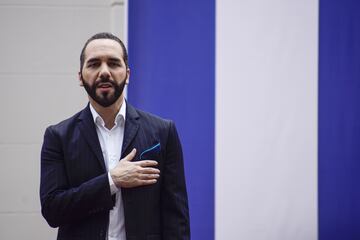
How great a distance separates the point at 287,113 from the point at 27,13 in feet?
5.39

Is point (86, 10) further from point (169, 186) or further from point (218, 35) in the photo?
point (169, 186)

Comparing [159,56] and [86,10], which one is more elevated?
[86,10]

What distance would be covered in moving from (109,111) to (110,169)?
21 centimetres

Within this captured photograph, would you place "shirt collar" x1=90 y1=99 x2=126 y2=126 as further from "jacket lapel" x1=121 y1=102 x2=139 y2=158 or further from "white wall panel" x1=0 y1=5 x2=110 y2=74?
"white wall panel" x1=0 y1=5 x2=110 y2=74

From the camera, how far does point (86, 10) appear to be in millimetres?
2949

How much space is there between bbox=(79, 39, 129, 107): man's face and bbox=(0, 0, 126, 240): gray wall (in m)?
1.28

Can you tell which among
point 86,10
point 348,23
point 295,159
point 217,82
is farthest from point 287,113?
point 86,10

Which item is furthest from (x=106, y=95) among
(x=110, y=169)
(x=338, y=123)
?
(x=338, y=123)

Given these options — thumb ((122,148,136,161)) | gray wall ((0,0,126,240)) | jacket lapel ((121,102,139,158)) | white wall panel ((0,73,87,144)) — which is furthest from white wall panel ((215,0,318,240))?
thumb ((122,148,136,161))

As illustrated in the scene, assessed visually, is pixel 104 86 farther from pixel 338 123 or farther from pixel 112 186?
pixel 338 123

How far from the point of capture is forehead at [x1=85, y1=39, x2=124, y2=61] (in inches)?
65.6

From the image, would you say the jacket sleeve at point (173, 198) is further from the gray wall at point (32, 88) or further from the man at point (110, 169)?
the gray wall at point (32, 88)

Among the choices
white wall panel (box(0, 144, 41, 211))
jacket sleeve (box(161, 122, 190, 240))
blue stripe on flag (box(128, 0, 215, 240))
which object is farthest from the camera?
white wall panel (box(0, 144, 41, 211))

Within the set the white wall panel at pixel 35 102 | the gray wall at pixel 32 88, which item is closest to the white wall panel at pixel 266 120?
the gray wall at pixel 32 88
